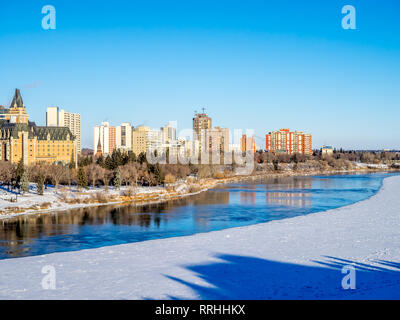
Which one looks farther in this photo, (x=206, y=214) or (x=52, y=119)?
(x=52, y=119)

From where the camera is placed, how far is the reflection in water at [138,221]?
1123 centimetres

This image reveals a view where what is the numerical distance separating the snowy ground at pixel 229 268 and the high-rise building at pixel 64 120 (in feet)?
218

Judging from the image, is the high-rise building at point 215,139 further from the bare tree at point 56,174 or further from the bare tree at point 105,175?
the bare tree at point 56,174

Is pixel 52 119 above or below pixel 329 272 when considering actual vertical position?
above

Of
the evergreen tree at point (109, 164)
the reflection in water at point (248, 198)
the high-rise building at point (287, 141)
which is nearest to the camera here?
the reflection in water at point (248, 198)

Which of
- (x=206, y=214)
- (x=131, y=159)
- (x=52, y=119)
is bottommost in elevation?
(x=206, y=214)

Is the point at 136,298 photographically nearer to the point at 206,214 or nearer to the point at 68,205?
the point at 206,214

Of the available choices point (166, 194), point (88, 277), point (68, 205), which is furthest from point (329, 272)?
point (166, 194)

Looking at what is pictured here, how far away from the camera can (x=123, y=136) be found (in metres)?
75.2

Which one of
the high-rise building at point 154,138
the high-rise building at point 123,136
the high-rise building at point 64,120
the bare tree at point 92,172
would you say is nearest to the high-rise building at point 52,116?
the high-rise building at point 64,120

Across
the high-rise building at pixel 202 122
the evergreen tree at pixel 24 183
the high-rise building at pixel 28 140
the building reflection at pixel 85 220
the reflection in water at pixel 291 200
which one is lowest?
the building reflection at pixel 85 220

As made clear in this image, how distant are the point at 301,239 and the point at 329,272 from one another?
2858mm

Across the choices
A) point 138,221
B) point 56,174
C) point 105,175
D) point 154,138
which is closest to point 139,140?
point 154,138
